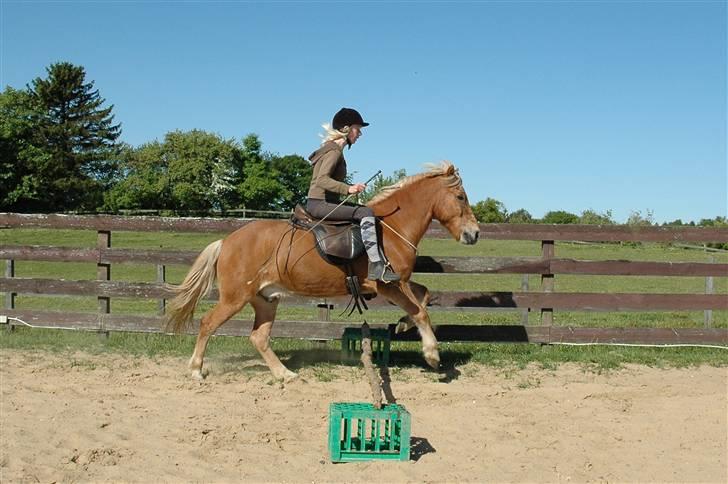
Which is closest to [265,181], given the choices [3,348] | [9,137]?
[9,137]

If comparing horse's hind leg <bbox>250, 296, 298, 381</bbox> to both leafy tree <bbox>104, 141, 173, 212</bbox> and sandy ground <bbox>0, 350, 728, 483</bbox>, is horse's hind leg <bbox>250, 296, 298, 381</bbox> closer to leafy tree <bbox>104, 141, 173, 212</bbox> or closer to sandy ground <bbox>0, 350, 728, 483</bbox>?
sandy ground <bbox>0, 350, 728, 483</bbox>

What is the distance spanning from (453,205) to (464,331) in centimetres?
221

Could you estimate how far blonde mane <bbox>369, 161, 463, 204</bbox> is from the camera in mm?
7863

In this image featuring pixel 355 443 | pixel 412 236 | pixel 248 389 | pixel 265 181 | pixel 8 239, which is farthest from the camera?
pixel 265 181

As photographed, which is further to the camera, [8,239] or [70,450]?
[8,239]

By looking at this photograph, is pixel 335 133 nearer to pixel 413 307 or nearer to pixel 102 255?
pixel 413 307

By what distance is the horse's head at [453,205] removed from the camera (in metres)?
7.75

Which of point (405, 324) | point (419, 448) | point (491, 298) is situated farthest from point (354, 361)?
point (419, 448)

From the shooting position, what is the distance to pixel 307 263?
303 inches

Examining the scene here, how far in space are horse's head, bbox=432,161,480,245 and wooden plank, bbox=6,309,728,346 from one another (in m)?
1.88

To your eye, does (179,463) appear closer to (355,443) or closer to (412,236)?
(355,443)

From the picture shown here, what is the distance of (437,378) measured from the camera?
307 inches

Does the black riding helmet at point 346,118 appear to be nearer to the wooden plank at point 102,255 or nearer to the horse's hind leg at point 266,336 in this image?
the horse's hind leg at point 266,336

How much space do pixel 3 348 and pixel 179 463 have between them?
516 cm
